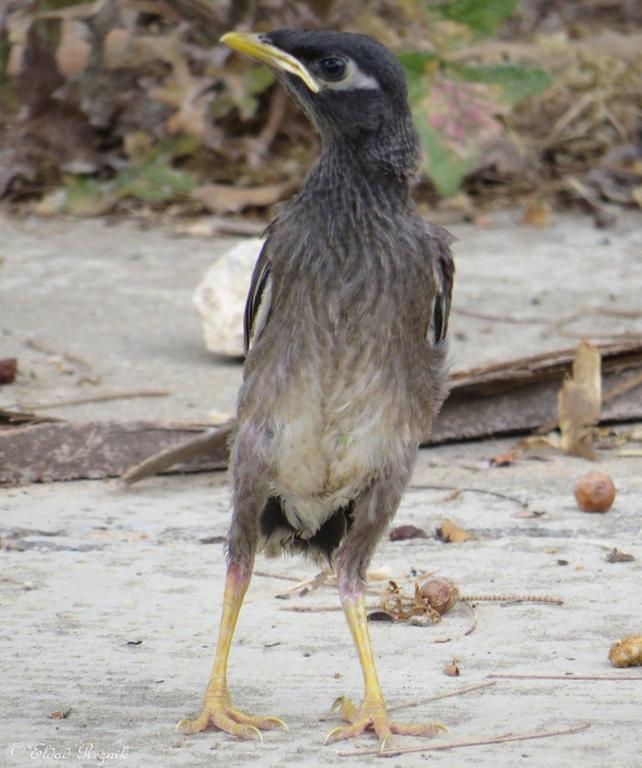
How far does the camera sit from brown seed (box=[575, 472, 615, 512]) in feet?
17.3

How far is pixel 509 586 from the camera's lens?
4.68m

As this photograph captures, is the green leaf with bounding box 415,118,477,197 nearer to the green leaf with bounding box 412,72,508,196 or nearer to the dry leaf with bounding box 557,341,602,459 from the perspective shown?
the green leaf with bounding box 412,72,508,196

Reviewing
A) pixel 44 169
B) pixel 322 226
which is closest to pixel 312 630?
pixel 322 226

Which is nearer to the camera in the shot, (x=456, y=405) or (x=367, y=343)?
(x=367, y=343)

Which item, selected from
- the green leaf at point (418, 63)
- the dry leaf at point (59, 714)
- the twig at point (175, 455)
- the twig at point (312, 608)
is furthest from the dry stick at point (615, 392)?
the green leaf at point (418, 63)

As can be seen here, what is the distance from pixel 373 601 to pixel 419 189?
18.0 feet

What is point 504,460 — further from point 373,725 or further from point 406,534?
point 373,725

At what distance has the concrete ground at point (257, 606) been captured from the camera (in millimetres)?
3568

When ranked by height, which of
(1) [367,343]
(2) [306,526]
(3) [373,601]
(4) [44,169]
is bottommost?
(4) [44,169]

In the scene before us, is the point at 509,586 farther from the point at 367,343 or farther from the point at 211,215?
the point at 211,215

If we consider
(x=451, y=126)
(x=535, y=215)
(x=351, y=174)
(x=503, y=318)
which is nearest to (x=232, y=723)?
(x=351, y=174)

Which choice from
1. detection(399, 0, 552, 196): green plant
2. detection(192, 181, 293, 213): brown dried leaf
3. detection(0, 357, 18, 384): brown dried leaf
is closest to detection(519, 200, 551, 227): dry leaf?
detection(399, 0, 552, 196): green plant

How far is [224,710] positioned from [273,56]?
1.65 metres

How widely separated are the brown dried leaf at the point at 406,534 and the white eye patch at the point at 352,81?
1719 millimetres
